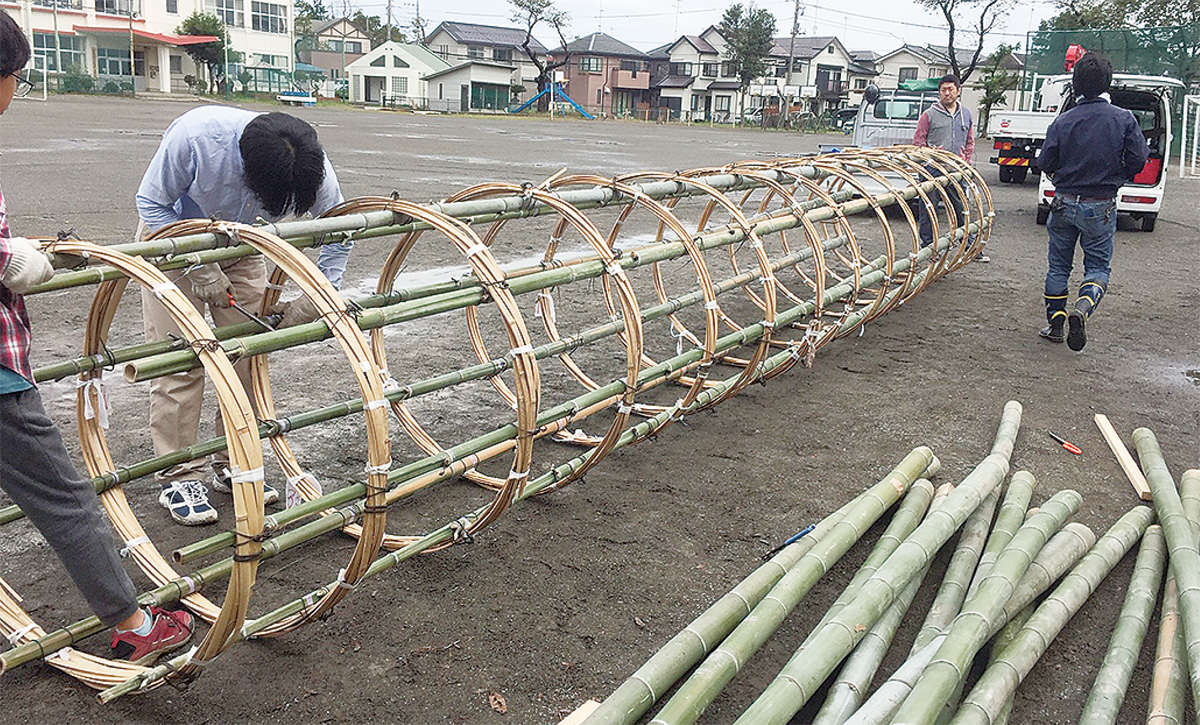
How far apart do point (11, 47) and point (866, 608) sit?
8.38 feet

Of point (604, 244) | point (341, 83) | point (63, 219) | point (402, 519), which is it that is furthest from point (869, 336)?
point (341, 83)

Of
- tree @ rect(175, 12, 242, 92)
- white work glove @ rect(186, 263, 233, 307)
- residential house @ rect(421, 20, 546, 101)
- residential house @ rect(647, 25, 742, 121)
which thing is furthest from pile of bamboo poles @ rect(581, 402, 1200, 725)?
residential house @ rect(421, 20, 546, 101)

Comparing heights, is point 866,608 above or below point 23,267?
below

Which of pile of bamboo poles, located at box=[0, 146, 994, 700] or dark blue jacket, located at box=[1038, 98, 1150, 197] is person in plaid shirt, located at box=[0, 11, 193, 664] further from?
dark blue jacket, located at box=[1038, 98, 1150, 197]

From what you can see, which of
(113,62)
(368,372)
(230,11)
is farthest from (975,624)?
(230,11)

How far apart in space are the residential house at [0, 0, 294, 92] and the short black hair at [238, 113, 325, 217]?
4496cm

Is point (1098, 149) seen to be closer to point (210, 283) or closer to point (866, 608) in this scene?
point (866, 608)

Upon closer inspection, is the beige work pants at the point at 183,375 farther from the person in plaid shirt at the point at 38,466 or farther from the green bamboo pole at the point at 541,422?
the person in plaid shirt at the point at 38,466

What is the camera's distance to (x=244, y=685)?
2537 millimetres

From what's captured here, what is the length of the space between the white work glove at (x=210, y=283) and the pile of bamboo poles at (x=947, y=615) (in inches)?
71.6

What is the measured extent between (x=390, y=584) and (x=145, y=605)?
2.78 ft

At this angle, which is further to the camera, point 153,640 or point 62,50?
point 62,50

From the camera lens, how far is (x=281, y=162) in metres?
2.88

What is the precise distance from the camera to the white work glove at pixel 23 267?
2.03 meters
